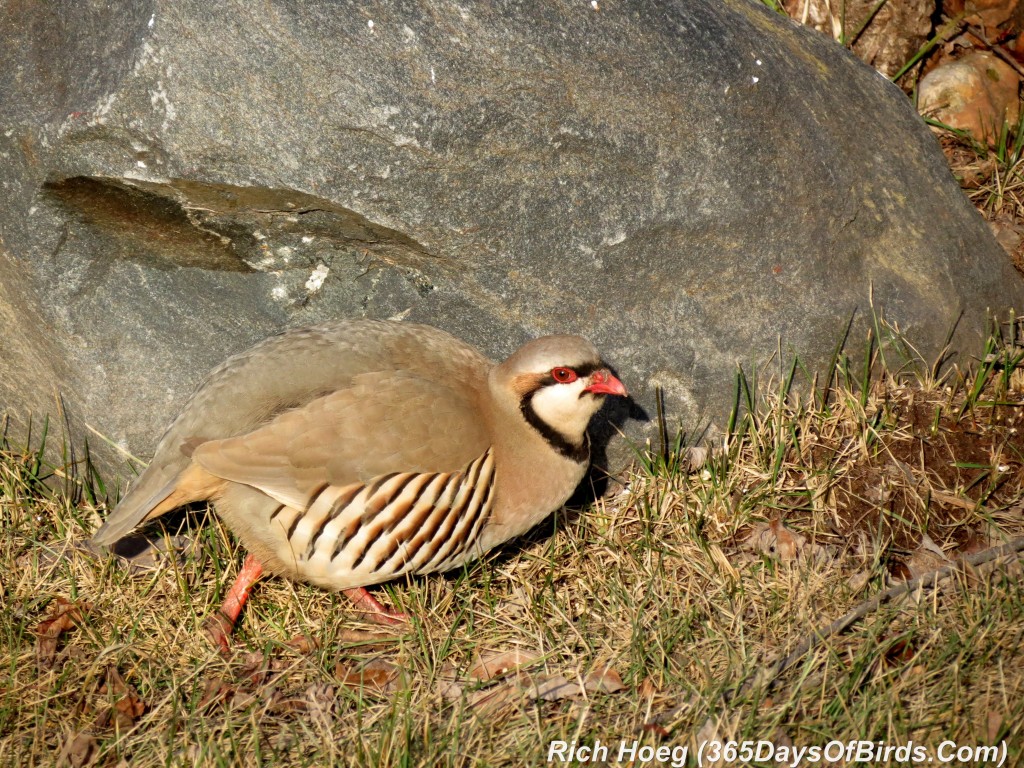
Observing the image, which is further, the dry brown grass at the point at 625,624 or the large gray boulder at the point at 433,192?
the large gray boulder at the point at 433,192

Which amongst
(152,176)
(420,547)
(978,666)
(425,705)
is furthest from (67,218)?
(978,666)

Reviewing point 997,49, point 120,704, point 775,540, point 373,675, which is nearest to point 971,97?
point 997,49

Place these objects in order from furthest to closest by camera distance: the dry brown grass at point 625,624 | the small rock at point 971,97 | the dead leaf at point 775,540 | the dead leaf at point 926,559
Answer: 1. the small rock at point 971,97
2. the dead leaf at point 775,540
3. the dead leaf at point 926,559
4. the dry brown grass at point 625,624

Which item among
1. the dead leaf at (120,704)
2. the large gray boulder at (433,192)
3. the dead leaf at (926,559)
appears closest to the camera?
the dead leaf at (120,704)

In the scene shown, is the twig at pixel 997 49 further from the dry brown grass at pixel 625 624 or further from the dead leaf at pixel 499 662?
the dead leaf at pixel 499 662

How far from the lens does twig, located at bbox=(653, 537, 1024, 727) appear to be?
301cm

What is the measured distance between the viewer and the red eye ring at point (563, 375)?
3607 mm

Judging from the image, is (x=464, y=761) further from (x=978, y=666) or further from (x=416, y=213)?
(x=416, y=213)

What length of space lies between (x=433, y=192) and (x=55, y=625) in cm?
202

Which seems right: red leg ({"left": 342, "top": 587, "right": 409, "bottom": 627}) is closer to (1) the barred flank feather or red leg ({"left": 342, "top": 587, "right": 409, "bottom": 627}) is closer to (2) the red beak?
(1) the barred flank feather

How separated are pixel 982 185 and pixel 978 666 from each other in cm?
324

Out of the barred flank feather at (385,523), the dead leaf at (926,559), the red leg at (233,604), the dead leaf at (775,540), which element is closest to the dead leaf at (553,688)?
the barred flank feather at (385,523)

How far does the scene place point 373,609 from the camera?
3.72m

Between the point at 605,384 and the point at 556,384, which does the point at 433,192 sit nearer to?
the point at 556,384
